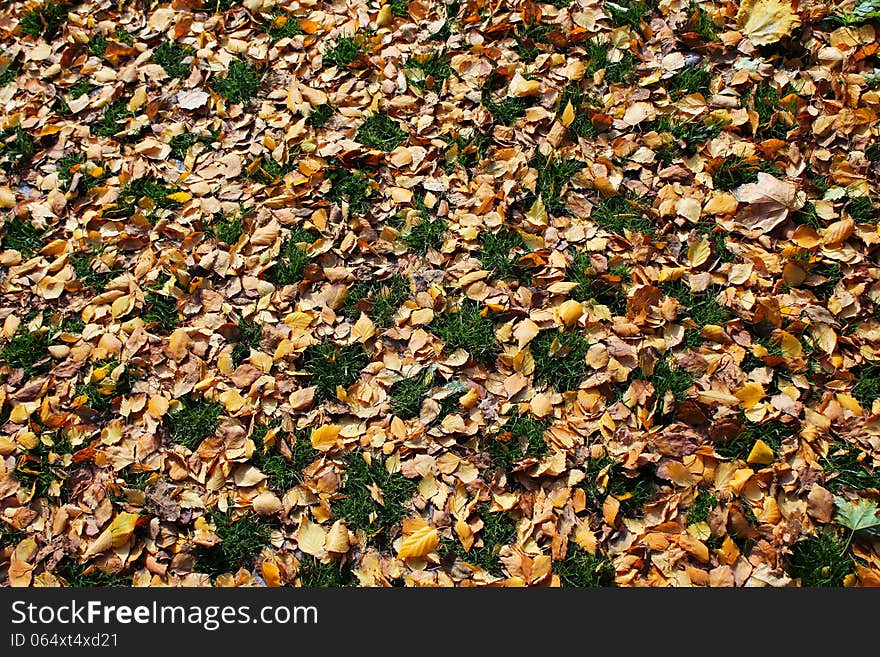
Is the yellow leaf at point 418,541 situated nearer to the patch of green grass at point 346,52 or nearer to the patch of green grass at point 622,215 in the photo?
the patch of green grass at point 622,215

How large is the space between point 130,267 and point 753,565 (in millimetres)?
2485

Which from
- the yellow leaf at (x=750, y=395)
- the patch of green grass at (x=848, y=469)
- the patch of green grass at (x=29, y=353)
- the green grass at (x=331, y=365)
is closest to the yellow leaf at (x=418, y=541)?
the green grass at (x=331, y=365)

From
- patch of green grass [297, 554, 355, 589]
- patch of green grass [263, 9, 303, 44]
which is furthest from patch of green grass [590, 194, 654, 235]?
patch of green grass [263, 9, 303, 44]

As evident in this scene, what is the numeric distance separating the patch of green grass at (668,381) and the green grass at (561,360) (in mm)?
246

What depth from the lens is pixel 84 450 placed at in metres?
2.53

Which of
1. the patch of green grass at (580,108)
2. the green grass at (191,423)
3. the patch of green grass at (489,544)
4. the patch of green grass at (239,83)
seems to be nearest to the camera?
the patch of green grass at (489,544)

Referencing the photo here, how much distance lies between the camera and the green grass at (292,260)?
2869 mm

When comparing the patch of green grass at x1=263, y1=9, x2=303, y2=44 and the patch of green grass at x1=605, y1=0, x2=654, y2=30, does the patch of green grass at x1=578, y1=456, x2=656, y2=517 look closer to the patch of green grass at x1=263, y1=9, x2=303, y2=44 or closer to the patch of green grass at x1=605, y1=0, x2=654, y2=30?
the patch of green grass at x1=605, y1=0, x2=654, y2=30

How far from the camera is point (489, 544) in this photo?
2344mm

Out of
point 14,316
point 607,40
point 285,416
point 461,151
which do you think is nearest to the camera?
point 285,416

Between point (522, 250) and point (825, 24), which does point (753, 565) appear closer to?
point (522, 250)

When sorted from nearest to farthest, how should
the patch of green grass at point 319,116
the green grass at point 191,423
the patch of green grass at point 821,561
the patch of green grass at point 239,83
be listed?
the patch of green grass at point 821,561, the green grass at point 191,423, the patch of green grass at point 319,116, the patch of green grass at point 239,83

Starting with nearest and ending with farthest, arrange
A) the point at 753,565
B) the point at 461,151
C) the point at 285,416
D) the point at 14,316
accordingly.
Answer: the point at 753,565 < the point at 285,416 < the point at 14,316 < the point at 461,151

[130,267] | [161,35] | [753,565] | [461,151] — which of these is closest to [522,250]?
[461,151]
